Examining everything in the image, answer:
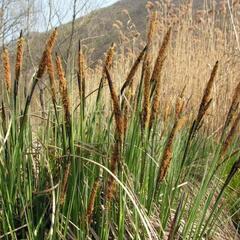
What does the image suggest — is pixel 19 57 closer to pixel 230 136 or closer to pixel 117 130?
pixel 117 130

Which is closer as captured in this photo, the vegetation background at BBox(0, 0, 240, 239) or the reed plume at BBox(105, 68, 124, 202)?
the reed plume at BBox(105, 68, 124, 202)

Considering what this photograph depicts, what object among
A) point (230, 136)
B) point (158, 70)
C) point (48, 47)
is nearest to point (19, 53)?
point (48, 47)

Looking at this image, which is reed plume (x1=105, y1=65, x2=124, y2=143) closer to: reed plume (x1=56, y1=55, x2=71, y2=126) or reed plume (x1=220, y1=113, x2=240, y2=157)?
reed plume (x1=56, y1=55, x2=71, y2=126)

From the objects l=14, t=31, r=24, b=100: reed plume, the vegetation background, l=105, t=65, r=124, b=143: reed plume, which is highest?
l=14, t=31, r=24, b=100: reed plume

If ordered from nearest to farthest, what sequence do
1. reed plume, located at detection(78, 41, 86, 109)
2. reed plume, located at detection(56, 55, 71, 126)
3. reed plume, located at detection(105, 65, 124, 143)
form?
reed plume, located at detection(105, 65, 124, 143) → reed plume, located at detection(56, 55, 71, 126) → reed plume, located at detection(78, 41, 86, 109)

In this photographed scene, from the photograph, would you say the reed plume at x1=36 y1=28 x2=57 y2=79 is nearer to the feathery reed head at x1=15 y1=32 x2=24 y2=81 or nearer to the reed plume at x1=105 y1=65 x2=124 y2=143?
the feathery reed head at x1=15 y1=32 x2=24 y2=81

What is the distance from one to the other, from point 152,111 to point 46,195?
447mm

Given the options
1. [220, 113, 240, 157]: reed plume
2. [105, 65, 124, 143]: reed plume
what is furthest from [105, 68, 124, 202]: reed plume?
[220, 113, 240, 157]: reed plume

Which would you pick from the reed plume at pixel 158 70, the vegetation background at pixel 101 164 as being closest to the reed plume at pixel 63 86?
the vegetation background at pixel 101 164

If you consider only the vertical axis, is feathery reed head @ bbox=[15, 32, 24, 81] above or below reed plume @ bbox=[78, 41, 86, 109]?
above

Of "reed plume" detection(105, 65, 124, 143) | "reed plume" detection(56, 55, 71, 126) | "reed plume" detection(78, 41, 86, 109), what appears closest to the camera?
"reed plume" detection(105, 65, 124, 143)

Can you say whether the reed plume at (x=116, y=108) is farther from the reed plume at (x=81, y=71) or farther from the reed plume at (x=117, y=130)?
the reed plume at (x=81, y=71)

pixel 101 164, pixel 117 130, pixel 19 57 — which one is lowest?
pixel 101 164

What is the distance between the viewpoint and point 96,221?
149cm
